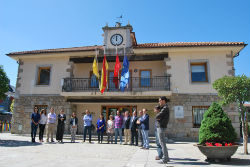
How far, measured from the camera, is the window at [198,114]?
11.1 m

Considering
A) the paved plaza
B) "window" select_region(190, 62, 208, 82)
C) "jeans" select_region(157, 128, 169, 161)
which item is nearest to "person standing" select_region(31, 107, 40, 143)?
the paved plaza

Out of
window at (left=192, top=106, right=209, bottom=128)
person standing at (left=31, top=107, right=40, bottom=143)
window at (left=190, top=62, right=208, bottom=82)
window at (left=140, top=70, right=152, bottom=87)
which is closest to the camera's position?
person standing at (left=31, top=107, right=40, bottom=143)

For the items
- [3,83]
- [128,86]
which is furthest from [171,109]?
[3,83]

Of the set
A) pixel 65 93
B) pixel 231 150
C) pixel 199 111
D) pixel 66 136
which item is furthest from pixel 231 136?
pixel 65 93

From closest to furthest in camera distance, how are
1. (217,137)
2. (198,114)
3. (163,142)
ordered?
1. (163,142)
2. (217,137)
3. (198,114)

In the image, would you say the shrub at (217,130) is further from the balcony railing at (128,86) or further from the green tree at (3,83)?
A: the green tree at (3,83)

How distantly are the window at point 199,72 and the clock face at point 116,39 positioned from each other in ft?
16.2

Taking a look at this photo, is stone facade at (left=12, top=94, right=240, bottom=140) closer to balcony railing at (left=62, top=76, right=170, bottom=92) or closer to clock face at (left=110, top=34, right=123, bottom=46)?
balcony railing at (left=62, top=76, right=170, bottom=92)

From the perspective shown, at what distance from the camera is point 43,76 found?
13.5 metres

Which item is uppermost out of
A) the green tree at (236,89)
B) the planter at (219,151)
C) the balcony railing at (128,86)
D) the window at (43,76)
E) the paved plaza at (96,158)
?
the window at (43,76)

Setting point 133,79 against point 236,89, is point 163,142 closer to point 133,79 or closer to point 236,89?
point 236,89

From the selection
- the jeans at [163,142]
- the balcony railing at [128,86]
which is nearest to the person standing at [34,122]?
the balcony railing at [128,86]

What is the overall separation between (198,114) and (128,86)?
15.3 feet

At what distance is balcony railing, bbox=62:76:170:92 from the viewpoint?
40.5 ft
